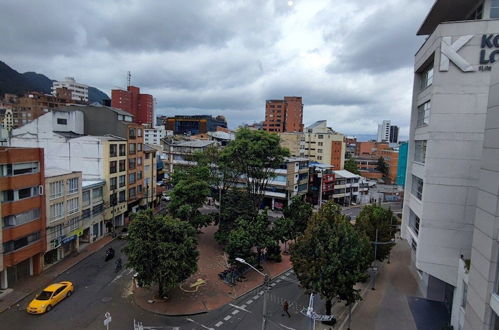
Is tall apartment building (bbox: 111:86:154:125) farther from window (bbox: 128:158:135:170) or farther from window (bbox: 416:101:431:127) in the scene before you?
window (bbox: 416:101:431:127)

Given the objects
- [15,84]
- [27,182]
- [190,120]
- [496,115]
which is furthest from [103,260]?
[15,84]

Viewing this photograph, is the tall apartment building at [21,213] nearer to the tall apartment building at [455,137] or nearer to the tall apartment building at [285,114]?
the tall apartment building at [455,137]

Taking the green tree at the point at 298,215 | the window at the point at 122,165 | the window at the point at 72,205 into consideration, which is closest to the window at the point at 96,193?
the window at the point at 72,205

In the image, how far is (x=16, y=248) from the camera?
27.1 m

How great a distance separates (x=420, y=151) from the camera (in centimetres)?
2695

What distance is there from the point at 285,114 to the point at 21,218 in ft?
387

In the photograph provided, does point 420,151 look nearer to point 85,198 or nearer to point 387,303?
point 387,303

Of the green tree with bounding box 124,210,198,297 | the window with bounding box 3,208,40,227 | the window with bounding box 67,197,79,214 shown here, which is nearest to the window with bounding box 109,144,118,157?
the window with bounding box 67,197,79,214

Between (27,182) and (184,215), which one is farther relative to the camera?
(184,215)

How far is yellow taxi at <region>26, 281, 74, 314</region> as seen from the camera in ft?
76.6

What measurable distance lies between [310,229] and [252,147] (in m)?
18.5

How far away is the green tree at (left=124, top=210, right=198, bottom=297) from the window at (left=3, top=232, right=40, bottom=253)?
10.9 m

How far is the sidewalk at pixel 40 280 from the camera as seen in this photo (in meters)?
25.2

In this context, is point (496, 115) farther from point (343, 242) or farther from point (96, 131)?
point (96, 131)
